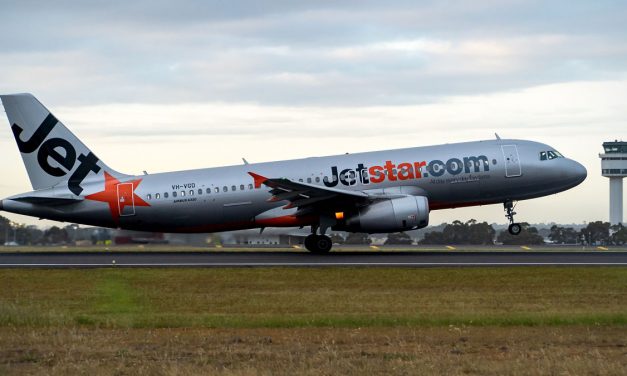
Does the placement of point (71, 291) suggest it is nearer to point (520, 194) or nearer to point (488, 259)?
point (488, 259)

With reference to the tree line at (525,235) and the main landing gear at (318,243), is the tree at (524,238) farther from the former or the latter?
the main landing gear at (318,243)

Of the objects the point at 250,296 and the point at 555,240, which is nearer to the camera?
the point at 250,296

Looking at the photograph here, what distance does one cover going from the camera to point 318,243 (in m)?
40.9

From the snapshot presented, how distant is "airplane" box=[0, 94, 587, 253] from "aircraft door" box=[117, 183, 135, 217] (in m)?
0.04

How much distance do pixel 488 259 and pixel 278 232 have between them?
38.0 ft

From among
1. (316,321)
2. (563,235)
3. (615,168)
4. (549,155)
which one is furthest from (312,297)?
(615,168)

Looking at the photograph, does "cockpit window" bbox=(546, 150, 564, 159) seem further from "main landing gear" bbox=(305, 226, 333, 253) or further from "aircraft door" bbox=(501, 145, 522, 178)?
"main landing gear" bbox=(305, 226, 333, 253)

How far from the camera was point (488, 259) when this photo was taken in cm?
3609

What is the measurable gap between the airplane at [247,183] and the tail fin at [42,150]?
4 cm

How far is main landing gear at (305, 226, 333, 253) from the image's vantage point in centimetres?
4091

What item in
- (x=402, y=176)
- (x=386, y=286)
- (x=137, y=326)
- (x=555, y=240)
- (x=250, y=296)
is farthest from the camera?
(x=555, y=240)

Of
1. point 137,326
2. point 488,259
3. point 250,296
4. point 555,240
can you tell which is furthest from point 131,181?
point 555,240

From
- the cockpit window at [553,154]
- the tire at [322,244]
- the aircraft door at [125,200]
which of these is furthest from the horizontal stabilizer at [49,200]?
the cockpit window at [553,154]

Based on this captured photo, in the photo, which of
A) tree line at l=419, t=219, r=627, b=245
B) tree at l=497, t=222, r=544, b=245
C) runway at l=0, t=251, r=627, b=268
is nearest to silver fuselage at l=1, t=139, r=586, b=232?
runway at l=0, t=251, r=627, b=268
